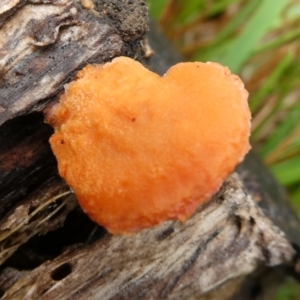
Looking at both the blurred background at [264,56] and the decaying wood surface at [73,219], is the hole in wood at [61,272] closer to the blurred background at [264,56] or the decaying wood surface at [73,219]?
the decaying wood surface at [73,219]

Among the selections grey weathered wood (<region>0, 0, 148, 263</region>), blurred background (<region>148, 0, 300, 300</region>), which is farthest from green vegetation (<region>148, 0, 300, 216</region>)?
grey weathered wood (<region>0, 0, 148, 263</region>)

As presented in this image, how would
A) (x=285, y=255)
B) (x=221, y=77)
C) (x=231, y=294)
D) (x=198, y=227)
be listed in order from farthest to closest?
(x=231, y=294)
(x=285, y=255)
(x=198, y=227)
(x=221, y=77)

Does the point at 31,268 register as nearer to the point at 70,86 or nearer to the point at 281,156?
the point at 70,86

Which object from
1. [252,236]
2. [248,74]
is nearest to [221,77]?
[252,236]

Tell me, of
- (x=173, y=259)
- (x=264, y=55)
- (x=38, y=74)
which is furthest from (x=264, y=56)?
(x=38, y=74)

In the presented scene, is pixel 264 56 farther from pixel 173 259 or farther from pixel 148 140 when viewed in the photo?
pixel 148 140

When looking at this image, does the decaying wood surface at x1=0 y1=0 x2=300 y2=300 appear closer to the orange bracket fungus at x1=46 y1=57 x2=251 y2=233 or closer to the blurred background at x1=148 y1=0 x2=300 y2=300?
the orange bracket fungus at x1=46 y1=57 x2=251 y2=233

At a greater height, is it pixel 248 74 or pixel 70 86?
pixel 70 86
